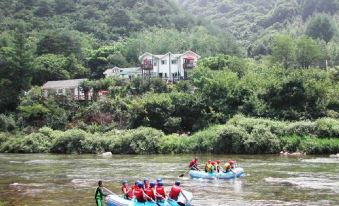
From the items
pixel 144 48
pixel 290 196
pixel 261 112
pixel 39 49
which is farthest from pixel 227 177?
pixel 144 48

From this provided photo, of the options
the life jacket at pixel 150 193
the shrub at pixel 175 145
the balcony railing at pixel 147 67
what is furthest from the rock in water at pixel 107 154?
the balcony railing at pixel 147 67

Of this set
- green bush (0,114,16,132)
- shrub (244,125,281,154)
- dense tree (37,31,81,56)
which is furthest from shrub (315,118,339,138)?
dense tree (37,31,81,56)

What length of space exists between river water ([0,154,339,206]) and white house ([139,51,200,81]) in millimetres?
40901

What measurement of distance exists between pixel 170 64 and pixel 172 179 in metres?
57.3

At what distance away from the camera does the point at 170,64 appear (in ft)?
298

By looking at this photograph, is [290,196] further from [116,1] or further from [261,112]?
[116,1]

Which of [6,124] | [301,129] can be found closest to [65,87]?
[6,124]

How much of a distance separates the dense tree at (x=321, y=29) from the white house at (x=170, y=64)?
65.7 meters

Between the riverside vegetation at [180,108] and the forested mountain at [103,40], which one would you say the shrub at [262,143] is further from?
the forested mountain at [103,40]

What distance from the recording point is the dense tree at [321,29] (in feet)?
472

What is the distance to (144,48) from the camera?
115938mm

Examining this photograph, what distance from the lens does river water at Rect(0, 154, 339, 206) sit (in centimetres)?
2739

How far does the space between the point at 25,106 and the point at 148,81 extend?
17710mm

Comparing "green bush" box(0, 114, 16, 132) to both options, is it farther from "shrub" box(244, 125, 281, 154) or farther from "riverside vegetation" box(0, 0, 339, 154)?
"shrub" box(244, 125, 281, 154)
